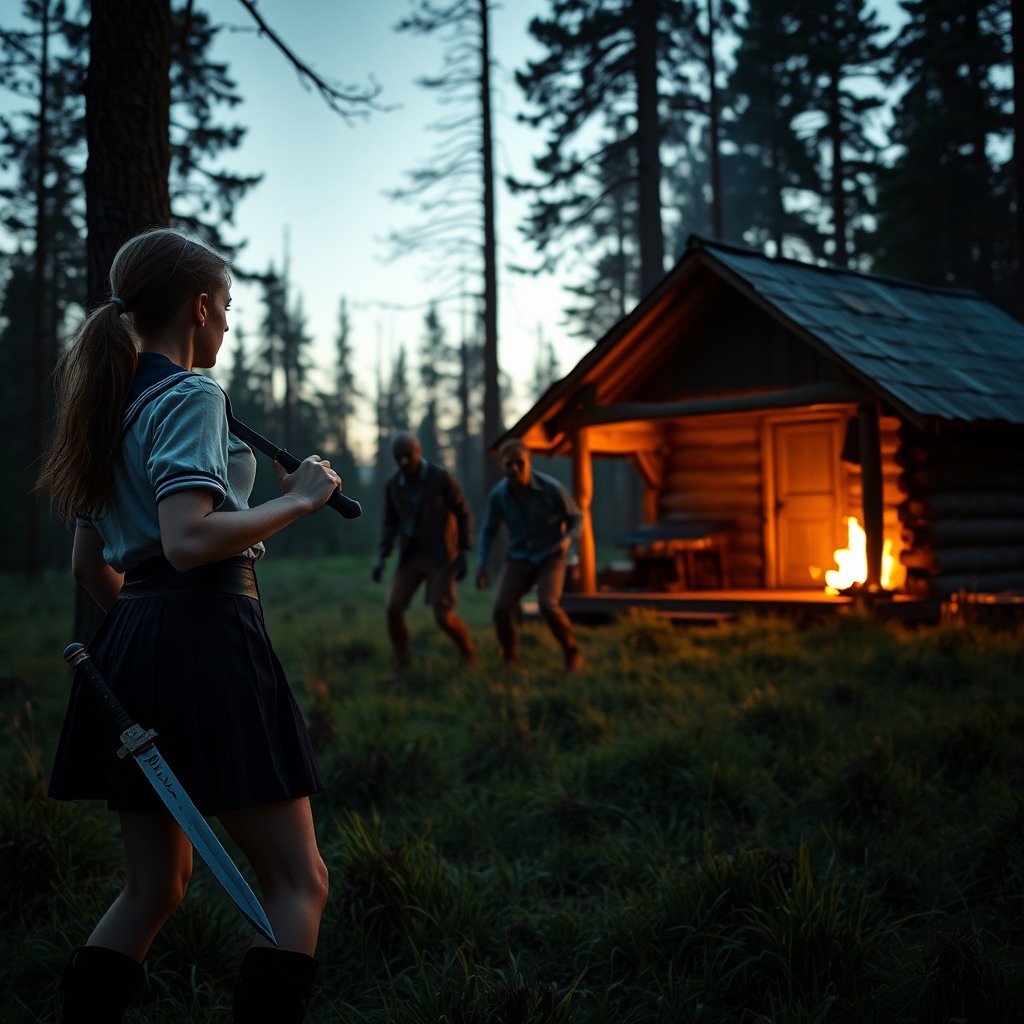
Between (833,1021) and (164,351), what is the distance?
106 inches

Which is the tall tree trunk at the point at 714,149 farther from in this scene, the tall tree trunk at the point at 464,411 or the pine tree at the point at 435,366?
the pine tree at the point at 435,366

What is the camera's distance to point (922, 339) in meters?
12.7

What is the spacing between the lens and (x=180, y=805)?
2033 millimetres

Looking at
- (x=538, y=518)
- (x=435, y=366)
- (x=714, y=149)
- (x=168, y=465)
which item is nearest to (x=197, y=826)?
(x=168, y=465)

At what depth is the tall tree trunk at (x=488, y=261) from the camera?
17969 mm

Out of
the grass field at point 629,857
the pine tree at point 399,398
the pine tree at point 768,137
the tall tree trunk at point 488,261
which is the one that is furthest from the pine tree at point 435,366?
the grass field at point 629,857

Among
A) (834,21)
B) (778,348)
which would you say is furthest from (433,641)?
(834,21)

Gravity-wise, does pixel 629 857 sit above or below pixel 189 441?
below

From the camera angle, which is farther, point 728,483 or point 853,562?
point 728,483

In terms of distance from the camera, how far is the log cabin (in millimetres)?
11375

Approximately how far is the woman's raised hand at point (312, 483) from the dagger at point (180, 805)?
1.97ft

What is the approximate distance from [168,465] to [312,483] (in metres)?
0.34

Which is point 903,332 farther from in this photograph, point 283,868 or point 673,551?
point 283,868

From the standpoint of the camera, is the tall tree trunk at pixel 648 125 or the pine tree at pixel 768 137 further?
the pine tree at pixel 768 137
